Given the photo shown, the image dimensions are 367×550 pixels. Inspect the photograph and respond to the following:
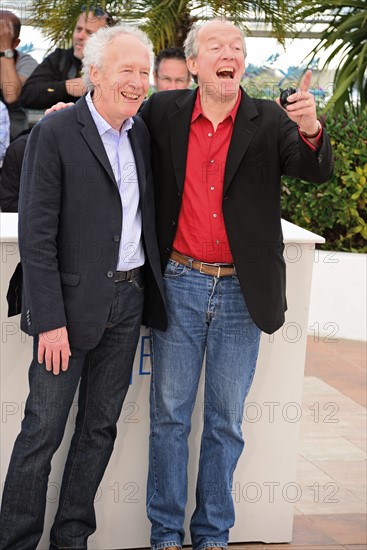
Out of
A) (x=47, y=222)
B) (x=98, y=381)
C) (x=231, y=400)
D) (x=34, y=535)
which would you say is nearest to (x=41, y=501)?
(x=34, y=535)

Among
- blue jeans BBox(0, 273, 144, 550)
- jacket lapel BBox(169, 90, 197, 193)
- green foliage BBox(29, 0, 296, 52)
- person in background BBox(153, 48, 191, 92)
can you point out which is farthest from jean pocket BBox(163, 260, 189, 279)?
green foliage BBox(29, 0, 296, 52)

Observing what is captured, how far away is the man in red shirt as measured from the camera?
3480 mm

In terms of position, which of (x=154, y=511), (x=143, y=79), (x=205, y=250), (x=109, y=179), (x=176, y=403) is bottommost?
(x=154, y=511)

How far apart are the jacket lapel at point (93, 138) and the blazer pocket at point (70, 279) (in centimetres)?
35

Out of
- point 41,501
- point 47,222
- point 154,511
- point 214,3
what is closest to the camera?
point 47,222

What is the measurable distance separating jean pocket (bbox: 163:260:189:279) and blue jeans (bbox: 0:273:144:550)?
115 millimetres

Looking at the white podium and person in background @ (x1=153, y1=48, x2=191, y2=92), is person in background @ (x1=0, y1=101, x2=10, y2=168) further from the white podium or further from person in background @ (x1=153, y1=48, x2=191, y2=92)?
the white podium

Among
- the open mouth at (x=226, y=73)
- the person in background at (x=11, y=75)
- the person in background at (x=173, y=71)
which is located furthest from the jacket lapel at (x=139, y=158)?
the person in background at (x=11, y=75)

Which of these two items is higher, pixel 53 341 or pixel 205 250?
pixel 205 250

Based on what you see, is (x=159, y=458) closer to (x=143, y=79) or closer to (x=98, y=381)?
(x=98, y=381)

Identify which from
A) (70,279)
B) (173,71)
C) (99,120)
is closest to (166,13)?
(173,71)

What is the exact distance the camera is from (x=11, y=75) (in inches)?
268

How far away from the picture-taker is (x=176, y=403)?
3.63m

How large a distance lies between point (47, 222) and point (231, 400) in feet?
3.21
